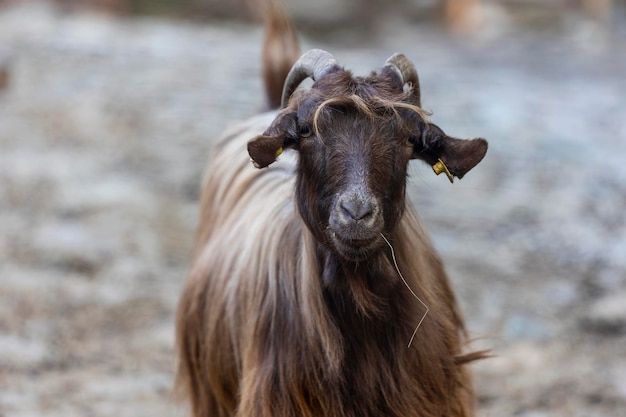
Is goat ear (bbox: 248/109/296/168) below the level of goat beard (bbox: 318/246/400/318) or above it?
above

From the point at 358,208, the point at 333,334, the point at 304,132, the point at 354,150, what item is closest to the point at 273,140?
the point at 304,132

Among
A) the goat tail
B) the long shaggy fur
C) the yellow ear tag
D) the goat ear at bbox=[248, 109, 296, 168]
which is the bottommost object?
the long shaggy fur

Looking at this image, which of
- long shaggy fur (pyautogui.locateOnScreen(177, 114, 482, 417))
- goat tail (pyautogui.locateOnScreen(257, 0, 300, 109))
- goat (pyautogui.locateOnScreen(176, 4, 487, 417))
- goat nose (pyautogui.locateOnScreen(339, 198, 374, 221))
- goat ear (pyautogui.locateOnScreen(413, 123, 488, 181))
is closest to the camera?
goat nose (pyautogui.locateOnScreen(339, 198, 374, 221))

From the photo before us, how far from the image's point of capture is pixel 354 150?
3975 millimetres

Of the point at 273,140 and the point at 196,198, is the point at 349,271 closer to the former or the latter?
the point at 273,140

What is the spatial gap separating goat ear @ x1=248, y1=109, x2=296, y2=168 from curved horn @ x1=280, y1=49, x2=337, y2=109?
A: 27 centimetres

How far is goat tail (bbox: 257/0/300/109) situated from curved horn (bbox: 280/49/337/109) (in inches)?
66.4

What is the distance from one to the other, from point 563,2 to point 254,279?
1933 cm

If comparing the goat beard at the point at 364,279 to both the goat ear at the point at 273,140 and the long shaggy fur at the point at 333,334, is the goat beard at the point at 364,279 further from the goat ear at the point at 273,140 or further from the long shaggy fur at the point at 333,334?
the goat ear at the point at 273,140

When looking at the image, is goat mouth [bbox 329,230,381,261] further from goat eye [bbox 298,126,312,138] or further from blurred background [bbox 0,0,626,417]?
blurred background [bbox 0,0,626,417]

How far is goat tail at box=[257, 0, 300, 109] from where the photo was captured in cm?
624

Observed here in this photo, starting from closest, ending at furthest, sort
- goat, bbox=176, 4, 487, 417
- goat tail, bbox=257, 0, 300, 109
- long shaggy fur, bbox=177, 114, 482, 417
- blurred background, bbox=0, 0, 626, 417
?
goat, bbox=176, 4, 487, 417, long shaggy fur, bbox=177, 114, 482, 417, goat tail, bbox=257, 0, 300, 109, blurred background, bbox=0, 0, 626, 417

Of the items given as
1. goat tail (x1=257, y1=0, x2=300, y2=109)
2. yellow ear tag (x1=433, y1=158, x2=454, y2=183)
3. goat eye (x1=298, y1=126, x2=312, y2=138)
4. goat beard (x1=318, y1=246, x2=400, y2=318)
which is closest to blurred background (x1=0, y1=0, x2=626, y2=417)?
yellow ear tag (x1=433, y1=158, x2=454, y2=183)

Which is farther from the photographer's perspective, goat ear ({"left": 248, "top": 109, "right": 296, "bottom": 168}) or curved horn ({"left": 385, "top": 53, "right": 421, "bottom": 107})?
curved horn ({"left": 385, "top": 53, "right": 421, "bottom": 107})
